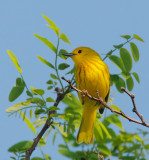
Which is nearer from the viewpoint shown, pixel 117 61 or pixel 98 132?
pixel 98 132

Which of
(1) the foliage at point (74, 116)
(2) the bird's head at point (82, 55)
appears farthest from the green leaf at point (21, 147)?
(2) the bird's head at point (82, 55)

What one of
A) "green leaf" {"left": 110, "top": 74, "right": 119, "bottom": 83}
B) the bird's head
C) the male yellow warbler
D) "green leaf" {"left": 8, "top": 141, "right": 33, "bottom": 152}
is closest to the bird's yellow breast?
the male yellow warbler

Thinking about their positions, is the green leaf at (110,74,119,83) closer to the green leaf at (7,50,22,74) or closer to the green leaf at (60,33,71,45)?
the green leaf at (60,33,71,45)

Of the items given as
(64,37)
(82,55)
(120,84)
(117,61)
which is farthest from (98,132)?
(82,55)

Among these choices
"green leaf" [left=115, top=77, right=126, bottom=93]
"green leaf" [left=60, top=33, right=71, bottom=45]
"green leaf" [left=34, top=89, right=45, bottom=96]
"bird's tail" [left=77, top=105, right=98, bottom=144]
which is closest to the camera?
"green leaf" [left=34, top=89, right=45, bottom=96]

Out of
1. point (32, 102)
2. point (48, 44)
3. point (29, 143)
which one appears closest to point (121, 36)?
point (48, 44)

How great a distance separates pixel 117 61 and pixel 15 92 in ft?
3.64

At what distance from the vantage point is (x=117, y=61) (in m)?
3.04

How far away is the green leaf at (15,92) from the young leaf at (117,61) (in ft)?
3.25

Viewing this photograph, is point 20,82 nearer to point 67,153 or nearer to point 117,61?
point 67,153

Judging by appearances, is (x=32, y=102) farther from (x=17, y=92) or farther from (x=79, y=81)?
(x=79, y=81)

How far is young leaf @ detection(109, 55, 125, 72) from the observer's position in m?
3.02

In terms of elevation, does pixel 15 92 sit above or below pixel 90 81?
above

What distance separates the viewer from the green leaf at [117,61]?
→ 9.92 feet
